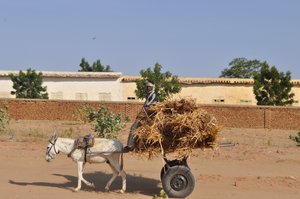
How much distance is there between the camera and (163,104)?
34.5 feet

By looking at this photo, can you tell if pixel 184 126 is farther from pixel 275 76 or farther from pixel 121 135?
pixel 275 76

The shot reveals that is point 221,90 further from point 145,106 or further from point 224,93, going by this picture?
point 145,106

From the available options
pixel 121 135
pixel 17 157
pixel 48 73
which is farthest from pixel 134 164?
pixel 48 73

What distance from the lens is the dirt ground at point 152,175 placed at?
1145cm

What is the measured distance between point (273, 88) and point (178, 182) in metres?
30.2

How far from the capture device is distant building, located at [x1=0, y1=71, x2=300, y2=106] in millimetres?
45625

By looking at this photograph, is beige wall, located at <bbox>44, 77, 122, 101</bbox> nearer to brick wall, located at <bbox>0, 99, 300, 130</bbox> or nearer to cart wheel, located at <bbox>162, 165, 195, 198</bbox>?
→ brick wall, located at <bbox>0, 99, 300, 130</bbox>

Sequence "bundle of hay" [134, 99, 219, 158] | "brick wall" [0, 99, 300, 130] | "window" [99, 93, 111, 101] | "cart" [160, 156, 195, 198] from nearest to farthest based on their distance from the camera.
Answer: "bundle of hay" [134, 99, 219, 158] < "cart" [160, 156, 195, 198] < "brick wall" [0, 99, 300, 130] < "window" [99, 93, 111, 101]

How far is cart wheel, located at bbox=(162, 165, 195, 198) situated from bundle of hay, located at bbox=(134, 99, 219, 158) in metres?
0.50

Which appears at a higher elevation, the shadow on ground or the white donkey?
the white donkey

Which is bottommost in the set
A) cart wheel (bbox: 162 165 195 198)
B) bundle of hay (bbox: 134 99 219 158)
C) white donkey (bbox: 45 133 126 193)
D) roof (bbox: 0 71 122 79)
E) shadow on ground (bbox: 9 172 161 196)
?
shadow on ground (bbox: 9 172 161 196)

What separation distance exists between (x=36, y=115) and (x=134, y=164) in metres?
20.7

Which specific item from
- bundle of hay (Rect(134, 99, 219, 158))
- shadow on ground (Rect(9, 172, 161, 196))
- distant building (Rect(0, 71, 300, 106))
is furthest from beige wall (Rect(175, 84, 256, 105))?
bundle of hay (Rect(134, 99, 219, 158))

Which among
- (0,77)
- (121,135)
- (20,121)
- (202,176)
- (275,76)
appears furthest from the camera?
(0,77)
